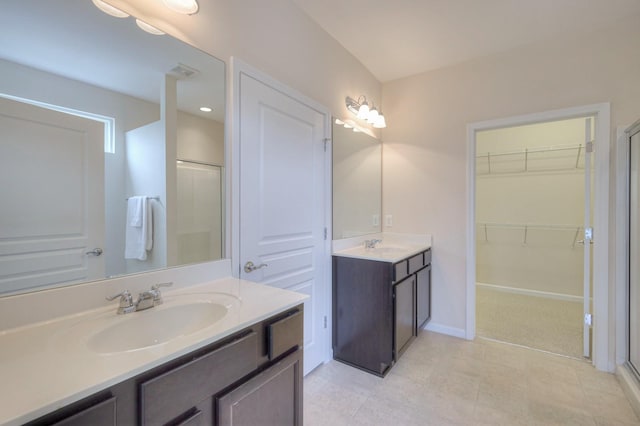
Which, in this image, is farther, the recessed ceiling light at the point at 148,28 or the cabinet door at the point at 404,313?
the cabinet door at the point at 404,313

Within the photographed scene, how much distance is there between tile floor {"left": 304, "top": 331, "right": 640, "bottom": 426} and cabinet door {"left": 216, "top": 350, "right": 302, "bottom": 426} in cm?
67

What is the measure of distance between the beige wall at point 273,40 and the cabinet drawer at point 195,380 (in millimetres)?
1388

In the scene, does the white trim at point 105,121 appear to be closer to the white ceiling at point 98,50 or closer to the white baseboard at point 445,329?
the white ceiling at point 98,50

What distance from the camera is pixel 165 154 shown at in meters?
1.30

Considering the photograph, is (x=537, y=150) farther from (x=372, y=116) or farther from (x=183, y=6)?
(x=183, y=6)

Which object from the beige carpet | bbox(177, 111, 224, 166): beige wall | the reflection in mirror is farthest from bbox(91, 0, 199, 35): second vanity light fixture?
the beige carpet

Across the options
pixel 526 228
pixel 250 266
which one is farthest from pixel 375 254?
pixel 526 228

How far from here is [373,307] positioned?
6.89 feet

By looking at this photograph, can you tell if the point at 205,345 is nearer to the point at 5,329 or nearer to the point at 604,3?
the point at 5,329

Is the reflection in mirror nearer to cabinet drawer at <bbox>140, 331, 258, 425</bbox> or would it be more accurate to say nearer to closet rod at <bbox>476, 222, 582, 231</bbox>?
cabinet drawer at <bbox>140, 331, 258, 425</bbox>

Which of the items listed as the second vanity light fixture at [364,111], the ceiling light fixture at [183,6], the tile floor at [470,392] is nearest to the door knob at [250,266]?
the tile floor at [470,392]

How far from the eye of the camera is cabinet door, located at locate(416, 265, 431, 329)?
8.32 ft

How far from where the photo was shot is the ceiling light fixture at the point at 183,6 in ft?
3.92

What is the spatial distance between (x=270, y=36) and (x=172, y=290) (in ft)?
5.25
